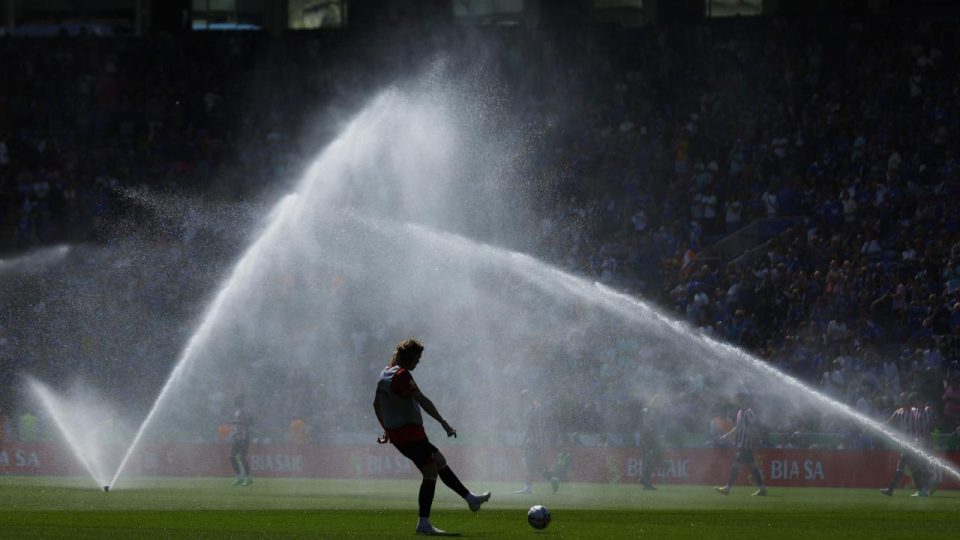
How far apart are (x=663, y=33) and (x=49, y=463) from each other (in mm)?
21432

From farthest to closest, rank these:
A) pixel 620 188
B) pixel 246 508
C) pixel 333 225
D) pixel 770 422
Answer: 1. pixel 620 188
2. pixel 333 225
3. pixel 770 422
4. pixel 246 508

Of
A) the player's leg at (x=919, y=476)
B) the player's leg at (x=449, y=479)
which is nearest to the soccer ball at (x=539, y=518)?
the player's leg at (x=449, y=479)

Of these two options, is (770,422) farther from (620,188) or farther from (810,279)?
(620,188)

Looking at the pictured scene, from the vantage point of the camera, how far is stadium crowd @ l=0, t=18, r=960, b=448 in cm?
3612

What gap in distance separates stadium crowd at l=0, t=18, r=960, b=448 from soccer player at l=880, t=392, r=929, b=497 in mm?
925

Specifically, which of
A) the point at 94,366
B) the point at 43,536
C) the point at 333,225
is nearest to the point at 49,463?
the point at 94,366

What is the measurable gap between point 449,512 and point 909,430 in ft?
40.1

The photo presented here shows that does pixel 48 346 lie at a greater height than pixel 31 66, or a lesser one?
lesser

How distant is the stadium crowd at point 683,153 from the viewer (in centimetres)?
3612

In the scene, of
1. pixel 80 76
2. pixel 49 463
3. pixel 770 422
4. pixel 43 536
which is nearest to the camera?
pixel 43 536

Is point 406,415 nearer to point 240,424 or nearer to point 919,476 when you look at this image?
point 919,476

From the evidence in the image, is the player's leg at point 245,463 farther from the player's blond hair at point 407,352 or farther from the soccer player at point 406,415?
the player's blond hair at point 407,352

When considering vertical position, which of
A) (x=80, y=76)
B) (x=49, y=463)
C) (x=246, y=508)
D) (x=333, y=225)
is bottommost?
(x=49, y=463)

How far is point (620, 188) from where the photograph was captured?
4269 centimetres
